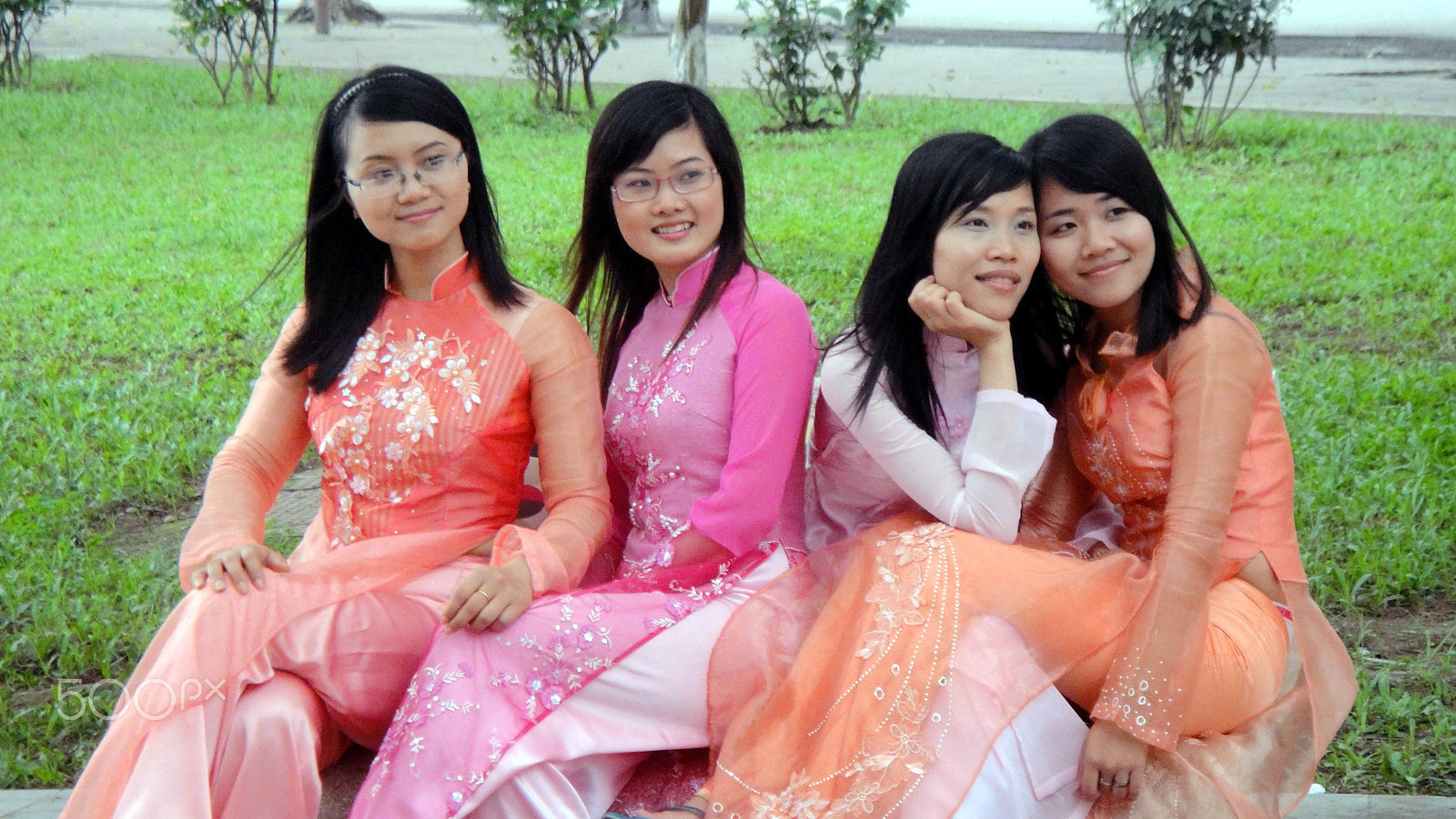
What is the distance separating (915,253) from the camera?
2.31 m

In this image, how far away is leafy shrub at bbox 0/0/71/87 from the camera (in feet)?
30.8

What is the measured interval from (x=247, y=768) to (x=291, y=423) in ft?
2.22

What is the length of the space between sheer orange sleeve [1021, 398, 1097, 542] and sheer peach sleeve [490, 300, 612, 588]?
759 mm

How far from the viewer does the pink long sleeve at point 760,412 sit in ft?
7.46

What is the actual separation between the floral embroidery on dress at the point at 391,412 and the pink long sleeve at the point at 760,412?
435 mm

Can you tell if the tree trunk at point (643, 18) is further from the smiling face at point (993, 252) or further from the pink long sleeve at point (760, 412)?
the smiling face at point (993, 252)

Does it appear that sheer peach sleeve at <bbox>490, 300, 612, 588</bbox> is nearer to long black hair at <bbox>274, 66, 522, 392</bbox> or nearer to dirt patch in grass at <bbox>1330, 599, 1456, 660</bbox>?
long black hair at <bbox>274, 66, 522, 392</bbox>

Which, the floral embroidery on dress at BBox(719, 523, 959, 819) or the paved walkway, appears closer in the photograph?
the floral embroidery on dress at BBox(719, 523, 959, 819)

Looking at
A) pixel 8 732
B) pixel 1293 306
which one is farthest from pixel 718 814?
pixel 1293 306

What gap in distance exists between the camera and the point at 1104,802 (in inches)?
78.2

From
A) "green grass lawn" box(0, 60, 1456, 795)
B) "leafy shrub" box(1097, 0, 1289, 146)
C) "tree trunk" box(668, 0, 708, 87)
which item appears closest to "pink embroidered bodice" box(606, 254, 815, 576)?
"green grass lawn" box(0, 60, 1456, 795)

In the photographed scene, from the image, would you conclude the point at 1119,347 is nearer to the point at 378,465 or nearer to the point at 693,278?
the point at 693,278

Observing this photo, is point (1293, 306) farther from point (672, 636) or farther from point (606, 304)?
point (672, 636)

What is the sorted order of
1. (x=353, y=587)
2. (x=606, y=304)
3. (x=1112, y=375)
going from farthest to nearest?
(x=606, y=304) < (x=1112, y=375) < (x=353, y=587)
